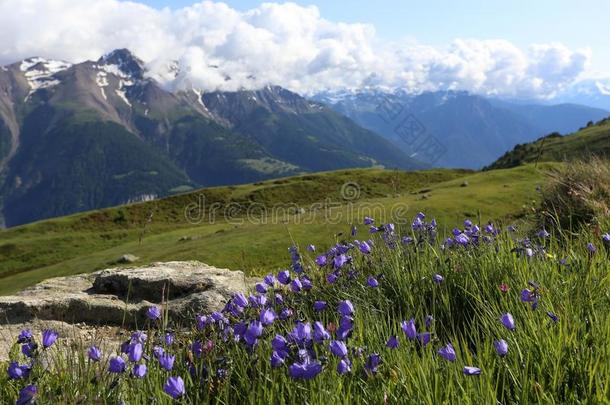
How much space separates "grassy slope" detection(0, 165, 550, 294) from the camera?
3716 centimetres

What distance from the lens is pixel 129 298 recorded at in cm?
1069

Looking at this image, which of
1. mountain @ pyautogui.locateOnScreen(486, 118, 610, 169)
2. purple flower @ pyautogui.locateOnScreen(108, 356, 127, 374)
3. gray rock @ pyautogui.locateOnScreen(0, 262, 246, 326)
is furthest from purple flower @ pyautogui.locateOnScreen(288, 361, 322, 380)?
mountain @ pyautogui.locateOnScreen(486, 118, 610, 169)

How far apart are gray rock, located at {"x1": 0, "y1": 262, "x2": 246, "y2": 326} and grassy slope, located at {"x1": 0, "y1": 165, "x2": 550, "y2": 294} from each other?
3.23 meters

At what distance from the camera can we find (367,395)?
12.0 feet

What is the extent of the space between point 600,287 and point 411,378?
10.7 feet

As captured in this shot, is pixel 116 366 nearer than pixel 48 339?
Yes

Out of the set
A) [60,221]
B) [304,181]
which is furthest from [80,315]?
[60,221]

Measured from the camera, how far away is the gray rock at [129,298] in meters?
9.59

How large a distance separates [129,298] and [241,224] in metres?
45.1

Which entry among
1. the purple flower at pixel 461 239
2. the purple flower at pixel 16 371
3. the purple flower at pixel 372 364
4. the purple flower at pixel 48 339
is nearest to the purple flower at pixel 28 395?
the purple flower at pixel 16 371

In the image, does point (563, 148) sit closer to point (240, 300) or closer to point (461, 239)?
point (461, 239)

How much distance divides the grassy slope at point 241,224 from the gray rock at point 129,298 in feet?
10.6

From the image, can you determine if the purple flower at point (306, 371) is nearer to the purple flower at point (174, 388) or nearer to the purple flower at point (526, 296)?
the purple flower at point (174, 388)

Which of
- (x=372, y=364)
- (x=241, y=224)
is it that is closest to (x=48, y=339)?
(x=372, y=364)
